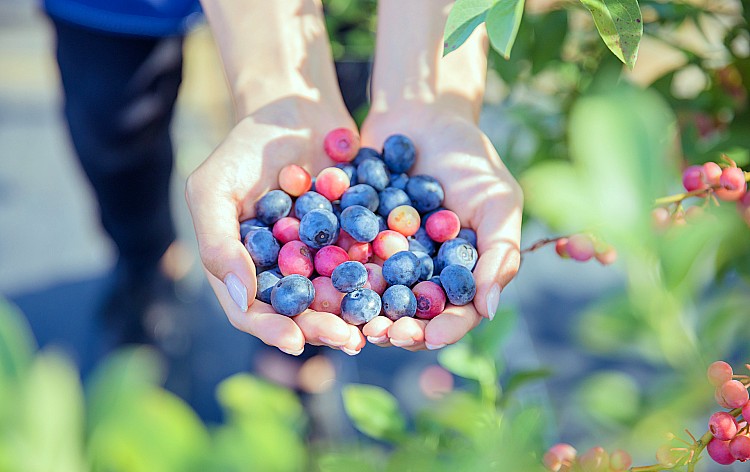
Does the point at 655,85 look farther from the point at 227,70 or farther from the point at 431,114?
the point at 227,70

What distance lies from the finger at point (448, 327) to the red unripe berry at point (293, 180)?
30cm

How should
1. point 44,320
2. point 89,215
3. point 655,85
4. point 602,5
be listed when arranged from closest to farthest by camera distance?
point 602,5, point 655,85, point 44,320, point 89,215

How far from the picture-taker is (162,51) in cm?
150

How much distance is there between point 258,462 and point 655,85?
0.94 meters

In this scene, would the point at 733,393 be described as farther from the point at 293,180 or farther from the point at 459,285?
the point at 293,180

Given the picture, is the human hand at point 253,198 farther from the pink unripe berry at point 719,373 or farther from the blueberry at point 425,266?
the pink unripe berry at point 719,373

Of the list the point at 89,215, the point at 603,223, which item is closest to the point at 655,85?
the point at 603,223

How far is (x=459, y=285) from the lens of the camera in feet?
3.02

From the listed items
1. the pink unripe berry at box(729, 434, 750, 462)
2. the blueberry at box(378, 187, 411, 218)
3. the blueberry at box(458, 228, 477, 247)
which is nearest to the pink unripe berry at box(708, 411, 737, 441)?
the pink unripe berry at box(729, 434, 750, 462)

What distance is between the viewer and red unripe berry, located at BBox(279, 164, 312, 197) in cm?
107

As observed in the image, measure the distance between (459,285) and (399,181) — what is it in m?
0.25

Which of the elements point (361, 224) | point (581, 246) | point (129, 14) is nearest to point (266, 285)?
point (361, 224)

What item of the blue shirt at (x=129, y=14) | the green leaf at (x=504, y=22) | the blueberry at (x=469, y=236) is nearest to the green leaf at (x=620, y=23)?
the green leaf at (x=504, y=22)

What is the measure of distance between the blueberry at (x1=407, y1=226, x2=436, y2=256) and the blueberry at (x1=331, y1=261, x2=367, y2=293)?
0.13 m
